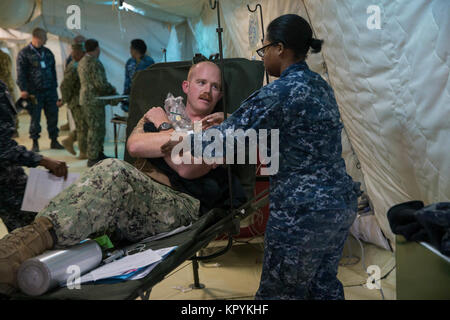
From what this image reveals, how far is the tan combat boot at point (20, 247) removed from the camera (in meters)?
1.28

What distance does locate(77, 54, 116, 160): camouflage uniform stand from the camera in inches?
215

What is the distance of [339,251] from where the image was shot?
5.43 feet

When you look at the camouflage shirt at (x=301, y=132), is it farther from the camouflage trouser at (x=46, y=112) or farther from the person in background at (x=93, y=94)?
the camouflage trouser at (x=46, y=112)

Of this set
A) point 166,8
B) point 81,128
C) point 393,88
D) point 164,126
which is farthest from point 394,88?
point 81,128

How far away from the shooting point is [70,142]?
6105 millimetres

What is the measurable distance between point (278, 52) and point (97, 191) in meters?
0.83

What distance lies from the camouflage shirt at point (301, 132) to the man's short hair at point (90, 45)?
15.0ft

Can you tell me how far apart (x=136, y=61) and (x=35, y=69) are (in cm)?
136

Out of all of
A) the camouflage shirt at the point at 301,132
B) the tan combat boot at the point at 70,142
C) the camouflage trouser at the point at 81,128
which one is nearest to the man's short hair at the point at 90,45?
the camouflage trouser at the point at 81,128

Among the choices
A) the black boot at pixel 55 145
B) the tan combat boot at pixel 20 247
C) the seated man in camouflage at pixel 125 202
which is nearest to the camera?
the tan combat boot at pixel 20 247

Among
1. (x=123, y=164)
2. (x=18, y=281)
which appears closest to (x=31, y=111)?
(x=123, y=164)

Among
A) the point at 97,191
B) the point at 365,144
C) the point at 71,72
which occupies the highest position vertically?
the point at 71,72

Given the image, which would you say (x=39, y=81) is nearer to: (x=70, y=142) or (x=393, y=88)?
(x=70, y=142)
